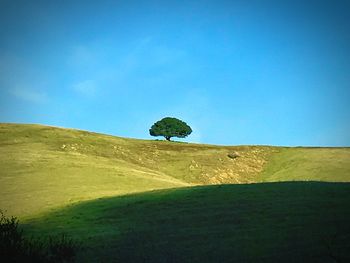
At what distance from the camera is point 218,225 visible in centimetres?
1753

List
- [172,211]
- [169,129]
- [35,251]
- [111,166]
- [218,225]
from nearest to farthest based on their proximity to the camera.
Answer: [35,251], [218,225], [172,211], [111,166], [169,129]

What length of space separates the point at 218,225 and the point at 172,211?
3932 mm

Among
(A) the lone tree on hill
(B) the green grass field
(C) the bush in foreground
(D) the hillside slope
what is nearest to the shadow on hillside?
(B) the green grass field

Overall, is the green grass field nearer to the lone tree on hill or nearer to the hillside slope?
the hillside slope

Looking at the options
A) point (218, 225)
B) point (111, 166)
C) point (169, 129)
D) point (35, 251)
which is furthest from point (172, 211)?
point (169, 129)

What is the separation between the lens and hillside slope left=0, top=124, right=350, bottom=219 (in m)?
31.6

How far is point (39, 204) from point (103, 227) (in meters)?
10.3

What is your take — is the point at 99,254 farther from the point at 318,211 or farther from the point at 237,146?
the point at 237,146

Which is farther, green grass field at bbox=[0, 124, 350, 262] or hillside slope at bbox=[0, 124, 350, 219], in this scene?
hillside slope at bbox=[0, 124, 350, 219]

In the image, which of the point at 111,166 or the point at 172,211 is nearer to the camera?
the point at 172,211

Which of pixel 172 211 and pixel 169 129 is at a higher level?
pixel 169 129

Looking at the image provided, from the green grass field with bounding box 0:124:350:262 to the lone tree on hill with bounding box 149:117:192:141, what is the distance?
59602 mm

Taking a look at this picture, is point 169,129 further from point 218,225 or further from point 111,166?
point 218,225

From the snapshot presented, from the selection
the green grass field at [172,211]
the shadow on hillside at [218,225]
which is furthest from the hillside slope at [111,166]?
the shadow on hillside at [218,225]
